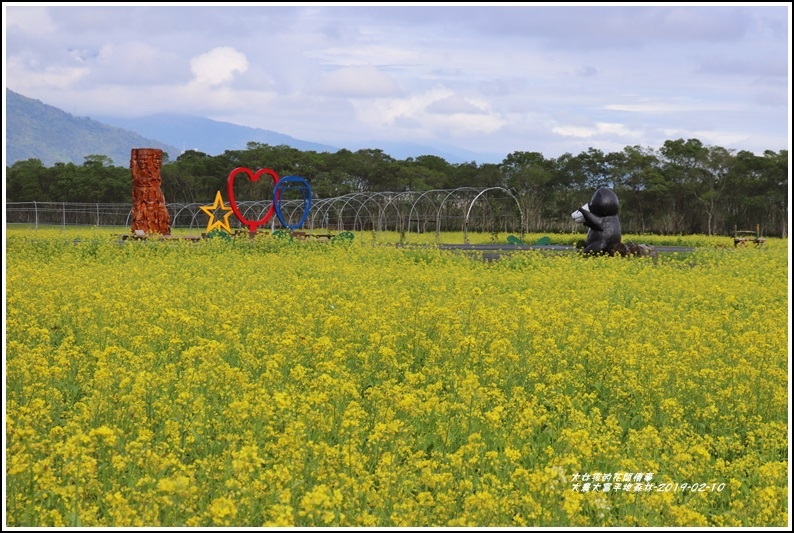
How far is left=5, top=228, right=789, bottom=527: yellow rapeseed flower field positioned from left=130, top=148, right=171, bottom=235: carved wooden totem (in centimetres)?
1706

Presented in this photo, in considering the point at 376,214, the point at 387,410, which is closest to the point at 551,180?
the point at 376,214

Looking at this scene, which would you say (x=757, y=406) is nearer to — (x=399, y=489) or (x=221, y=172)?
(x=399, y=489)

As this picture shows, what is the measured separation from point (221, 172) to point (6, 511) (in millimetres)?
54361

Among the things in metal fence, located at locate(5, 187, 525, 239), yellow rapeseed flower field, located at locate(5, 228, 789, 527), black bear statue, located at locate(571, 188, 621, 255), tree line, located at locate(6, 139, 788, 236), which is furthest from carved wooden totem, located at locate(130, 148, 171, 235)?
tree line, located at locate(6, 139, 788, 236)

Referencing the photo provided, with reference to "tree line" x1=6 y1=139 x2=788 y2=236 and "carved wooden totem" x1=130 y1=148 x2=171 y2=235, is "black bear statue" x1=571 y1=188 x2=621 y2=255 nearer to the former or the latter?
"carved wooden totem" x1=130 y1=148 x2=171 y2=235

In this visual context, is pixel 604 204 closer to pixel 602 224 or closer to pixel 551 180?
pixel 602 224

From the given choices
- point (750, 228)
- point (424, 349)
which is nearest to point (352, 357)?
point (424, 349)

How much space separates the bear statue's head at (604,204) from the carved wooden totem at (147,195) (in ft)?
47.7

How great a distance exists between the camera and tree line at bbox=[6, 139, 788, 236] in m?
42.0

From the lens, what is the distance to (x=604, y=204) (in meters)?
18.7

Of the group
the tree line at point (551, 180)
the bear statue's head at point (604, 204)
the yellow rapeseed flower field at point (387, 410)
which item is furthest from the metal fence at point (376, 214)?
the yellow rapeseed flower field at point (387, 410)

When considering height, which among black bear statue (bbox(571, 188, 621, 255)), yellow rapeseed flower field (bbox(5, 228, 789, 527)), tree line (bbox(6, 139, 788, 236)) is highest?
tree line (bbox(6, 139, 788, 236))

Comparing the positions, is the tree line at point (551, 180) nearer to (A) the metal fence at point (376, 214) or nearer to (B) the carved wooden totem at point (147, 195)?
(A) the metal fence at point (376, 214)

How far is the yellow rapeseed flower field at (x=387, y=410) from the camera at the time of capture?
369cm
